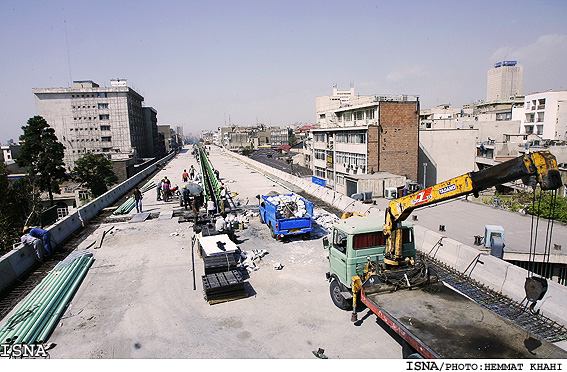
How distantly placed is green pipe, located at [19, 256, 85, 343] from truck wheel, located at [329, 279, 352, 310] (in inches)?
298

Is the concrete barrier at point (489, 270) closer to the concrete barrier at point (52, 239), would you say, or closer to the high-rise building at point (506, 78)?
the concrete barrier at point (52, 239)

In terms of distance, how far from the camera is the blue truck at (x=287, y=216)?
49.6 ft

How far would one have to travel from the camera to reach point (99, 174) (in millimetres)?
51625

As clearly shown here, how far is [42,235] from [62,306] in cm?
554

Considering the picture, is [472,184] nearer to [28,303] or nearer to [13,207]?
[28,303]

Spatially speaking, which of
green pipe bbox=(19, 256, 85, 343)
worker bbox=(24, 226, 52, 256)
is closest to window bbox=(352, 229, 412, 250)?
green pipe bbox=(19, 256, 85, 343)

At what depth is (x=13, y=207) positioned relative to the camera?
2903 centimetres

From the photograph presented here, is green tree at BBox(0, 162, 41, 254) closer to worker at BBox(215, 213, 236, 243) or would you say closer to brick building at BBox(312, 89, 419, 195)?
worker at BBox(215, 213, 236, 243)

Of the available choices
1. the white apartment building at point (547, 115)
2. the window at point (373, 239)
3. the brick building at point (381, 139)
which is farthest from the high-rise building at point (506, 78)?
the window at point (373, 239)

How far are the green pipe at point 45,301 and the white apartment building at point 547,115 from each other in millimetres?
64558

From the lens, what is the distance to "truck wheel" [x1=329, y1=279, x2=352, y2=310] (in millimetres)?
9009

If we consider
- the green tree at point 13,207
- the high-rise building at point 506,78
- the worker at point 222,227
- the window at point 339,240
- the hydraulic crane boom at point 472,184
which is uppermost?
the high-rise building at point 506,78

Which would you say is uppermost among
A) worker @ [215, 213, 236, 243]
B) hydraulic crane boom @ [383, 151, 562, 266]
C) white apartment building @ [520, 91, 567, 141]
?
white apartment building @ [520, 91, 567, 141]

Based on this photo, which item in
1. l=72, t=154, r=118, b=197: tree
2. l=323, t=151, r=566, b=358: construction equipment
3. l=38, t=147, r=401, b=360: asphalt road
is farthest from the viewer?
l=72, t=154, r=118, b=197: tree
